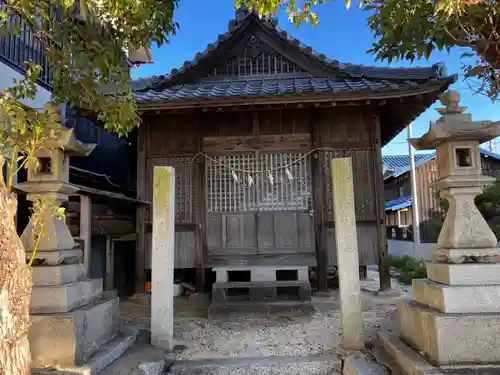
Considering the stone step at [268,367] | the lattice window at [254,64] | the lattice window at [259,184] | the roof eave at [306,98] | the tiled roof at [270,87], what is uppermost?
the lattice window at [254,64]

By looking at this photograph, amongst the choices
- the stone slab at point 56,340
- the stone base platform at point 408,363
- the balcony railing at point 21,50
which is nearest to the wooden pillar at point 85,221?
the stone slab at point 56,340

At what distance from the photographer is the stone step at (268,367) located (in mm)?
3922

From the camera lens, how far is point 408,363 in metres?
3.32

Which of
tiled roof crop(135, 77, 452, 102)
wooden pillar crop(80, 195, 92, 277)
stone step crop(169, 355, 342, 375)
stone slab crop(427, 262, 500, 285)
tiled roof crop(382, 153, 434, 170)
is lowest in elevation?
stone step crop(169, 355, 342, 375)

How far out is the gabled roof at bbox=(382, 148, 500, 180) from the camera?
17.2m

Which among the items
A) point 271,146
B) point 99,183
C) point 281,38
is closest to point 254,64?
point 281,38

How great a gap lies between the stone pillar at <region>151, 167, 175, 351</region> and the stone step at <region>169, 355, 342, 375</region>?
1.78ft

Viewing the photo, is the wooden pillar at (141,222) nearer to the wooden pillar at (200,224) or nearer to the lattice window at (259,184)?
the wooden pillar at (200,224)

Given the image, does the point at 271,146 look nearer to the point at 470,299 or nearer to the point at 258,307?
the point at 258,307

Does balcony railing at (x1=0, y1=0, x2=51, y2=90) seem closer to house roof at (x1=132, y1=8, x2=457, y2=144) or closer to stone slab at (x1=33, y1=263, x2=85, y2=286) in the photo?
house roof at (x1=132, y1=8, x2=457, y2=144)

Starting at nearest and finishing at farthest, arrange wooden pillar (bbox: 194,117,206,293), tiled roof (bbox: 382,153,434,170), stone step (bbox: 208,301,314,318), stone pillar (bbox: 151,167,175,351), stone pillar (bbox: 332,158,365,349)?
stone pillar (bbox: 332,158,365,349)
stone pillar (bbox: 151,167,175,351)
stone step (bbox: 208,301,314,318)
wooden pillar (bbox: 194,117,206,293)
tiled roof (bbox: 382,153,434,170)

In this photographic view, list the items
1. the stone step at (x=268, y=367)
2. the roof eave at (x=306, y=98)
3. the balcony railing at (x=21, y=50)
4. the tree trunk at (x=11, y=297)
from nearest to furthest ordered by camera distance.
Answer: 1. the tree trunk at (x=11, y=297)
2. the stone step at (x=268, y=367)
3. the roof eave at (x=306, y=98)
4. the balcony railing at (x=21, y=50)

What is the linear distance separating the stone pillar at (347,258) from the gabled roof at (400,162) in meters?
15.8

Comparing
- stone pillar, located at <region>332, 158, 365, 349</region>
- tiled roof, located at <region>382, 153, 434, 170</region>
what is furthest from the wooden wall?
tiled roof, located at <region>382, 153, 434, 170</region>
